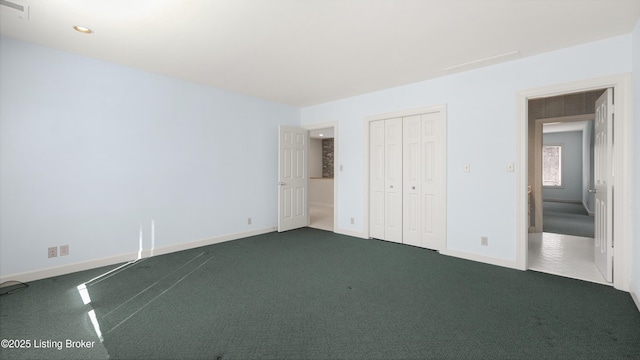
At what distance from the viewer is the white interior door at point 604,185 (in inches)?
116

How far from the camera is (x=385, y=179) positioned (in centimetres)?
482

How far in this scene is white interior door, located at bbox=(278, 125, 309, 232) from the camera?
18.0 ft

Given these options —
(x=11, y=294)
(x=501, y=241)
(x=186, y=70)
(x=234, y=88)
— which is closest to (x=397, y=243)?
(x=501, y=241)

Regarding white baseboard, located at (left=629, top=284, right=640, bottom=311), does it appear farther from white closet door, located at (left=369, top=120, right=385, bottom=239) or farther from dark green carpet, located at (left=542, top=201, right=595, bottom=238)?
dark green carpet, located at (left=542, top=201, right=595, bottom=238)

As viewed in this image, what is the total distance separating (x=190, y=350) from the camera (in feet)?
6.18

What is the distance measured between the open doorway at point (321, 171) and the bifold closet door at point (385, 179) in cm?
328

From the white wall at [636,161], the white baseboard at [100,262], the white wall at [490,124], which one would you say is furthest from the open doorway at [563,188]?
the white baseboard at [100,262]

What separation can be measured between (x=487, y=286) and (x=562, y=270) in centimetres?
122

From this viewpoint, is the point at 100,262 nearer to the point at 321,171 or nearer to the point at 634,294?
the point at 634,294

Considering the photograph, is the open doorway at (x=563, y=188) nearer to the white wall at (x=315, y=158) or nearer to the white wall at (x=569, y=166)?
the white wall at (x=569, y=166)

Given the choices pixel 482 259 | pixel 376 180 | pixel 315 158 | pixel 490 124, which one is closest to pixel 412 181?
pixel 376 180

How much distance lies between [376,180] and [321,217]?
2.59 metres

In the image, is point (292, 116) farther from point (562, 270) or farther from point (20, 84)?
point (562, 270)

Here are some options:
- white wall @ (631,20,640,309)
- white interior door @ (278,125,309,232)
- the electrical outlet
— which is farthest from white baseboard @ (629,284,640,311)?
the electrical outlet
